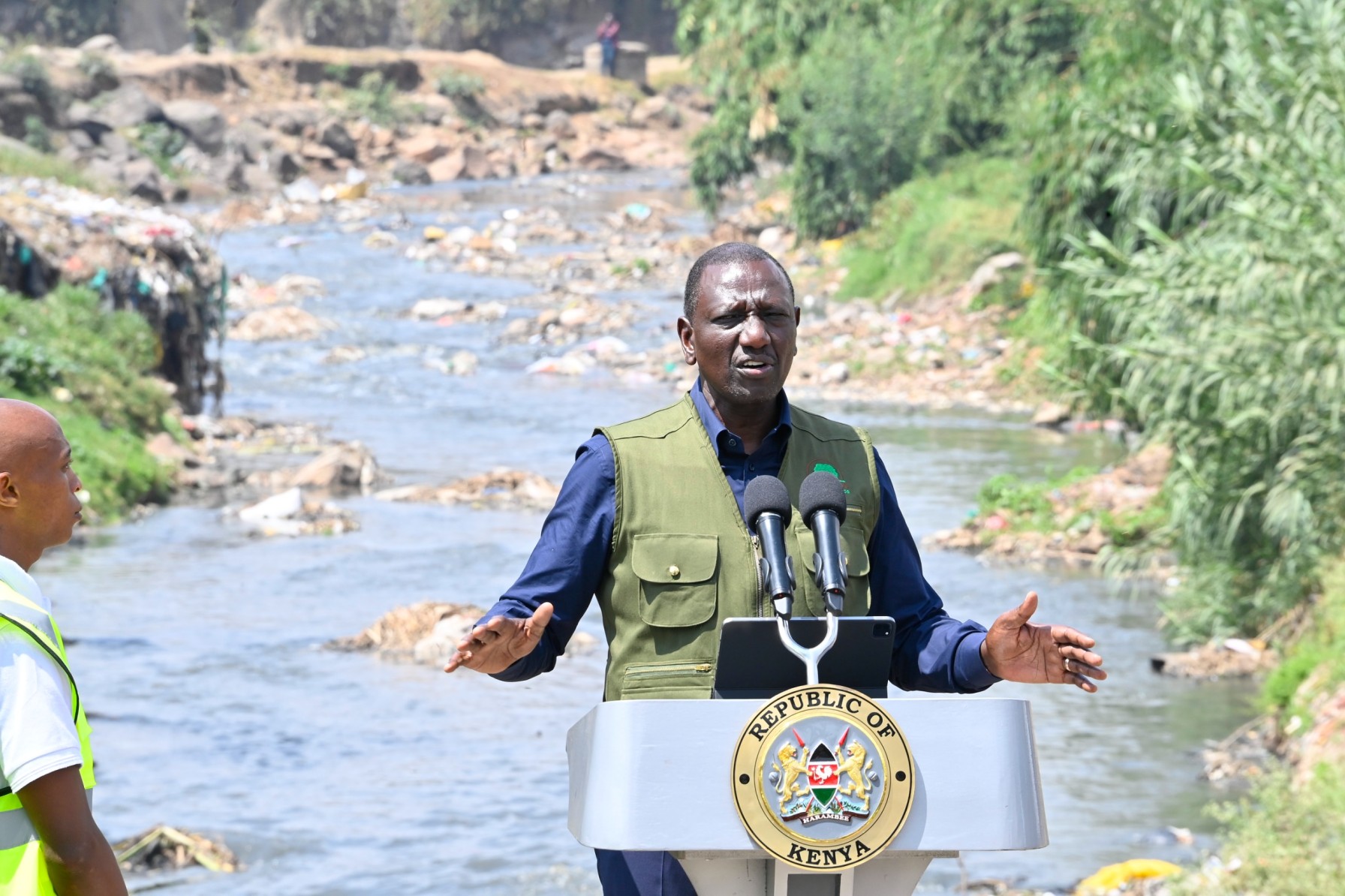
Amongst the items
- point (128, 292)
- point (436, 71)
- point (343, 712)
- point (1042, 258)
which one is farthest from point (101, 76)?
point (343, 712)

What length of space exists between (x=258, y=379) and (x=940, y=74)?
907cm

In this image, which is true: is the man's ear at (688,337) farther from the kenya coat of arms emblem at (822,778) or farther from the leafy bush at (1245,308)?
the leafy bush at (1245,308)

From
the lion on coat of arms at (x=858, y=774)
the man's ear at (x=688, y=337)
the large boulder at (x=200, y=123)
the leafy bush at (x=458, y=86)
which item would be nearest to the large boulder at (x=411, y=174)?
the large boulder at (x=200, y=123)

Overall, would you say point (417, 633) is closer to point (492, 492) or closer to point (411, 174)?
point (492, 492)

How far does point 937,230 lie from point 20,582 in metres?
22.1

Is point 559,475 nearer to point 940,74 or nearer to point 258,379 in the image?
point 258,379

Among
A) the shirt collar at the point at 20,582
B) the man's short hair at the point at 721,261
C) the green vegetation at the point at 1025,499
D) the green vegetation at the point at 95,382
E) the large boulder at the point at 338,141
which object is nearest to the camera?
the shirt collar at the point at 20,582

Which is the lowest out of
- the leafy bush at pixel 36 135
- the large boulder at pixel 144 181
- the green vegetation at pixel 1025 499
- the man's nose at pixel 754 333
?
the large boulder at pixel 144 181

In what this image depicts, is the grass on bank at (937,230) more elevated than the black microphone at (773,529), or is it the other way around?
the black microphone at (773,529)

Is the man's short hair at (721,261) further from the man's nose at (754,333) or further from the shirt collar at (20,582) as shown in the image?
the shirt collar at (20,582)

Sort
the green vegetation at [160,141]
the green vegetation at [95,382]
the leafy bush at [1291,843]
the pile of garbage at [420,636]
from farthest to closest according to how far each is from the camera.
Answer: the green vegetation at [160,141] → the green vegetation at [95,382] → the pile of garbage at [420,636] → the leafy bush at [1291,843]

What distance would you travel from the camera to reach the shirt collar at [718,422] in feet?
8.76

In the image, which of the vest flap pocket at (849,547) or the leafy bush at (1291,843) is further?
the leafy bush at (1291,843)

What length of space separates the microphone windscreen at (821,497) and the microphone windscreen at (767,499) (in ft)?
0.07
